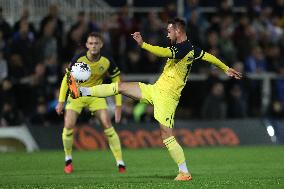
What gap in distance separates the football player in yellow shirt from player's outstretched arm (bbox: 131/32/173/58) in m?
2.65

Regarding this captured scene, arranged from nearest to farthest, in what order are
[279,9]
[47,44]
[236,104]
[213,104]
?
[47,44]
[213,104]
[236,104]
[279,9]

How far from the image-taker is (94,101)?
1592 centimetres

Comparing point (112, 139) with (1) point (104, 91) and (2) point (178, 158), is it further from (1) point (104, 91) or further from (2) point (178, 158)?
(2) point (178, 158)

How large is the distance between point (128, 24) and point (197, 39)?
189 centimetres

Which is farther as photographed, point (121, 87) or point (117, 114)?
point (117, 114)

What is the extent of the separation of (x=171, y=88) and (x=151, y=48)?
125 cm

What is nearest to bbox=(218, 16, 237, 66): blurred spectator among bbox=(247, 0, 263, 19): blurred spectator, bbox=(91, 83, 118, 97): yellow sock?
bbox=(247, 0, 263, 19): blurred spectator

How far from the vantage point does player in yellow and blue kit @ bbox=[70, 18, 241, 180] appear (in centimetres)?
1312


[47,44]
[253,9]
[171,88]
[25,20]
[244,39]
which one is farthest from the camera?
[253,9]

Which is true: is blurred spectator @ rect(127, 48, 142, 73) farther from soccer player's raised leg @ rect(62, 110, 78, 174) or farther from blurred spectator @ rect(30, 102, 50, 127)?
soccer player's raised leg @ rect(62, 110, 78, 174)

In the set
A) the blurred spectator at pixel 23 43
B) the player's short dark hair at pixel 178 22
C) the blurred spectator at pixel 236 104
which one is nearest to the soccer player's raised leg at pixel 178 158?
the player's short dark hair at pixel 178 22

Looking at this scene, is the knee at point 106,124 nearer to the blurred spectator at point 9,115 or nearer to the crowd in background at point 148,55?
the crowd in background at point 148,55

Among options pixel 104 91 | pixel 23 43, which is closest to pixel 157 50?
pixel 104 91

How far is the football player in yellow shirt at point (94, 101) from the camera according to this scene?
1517cm
